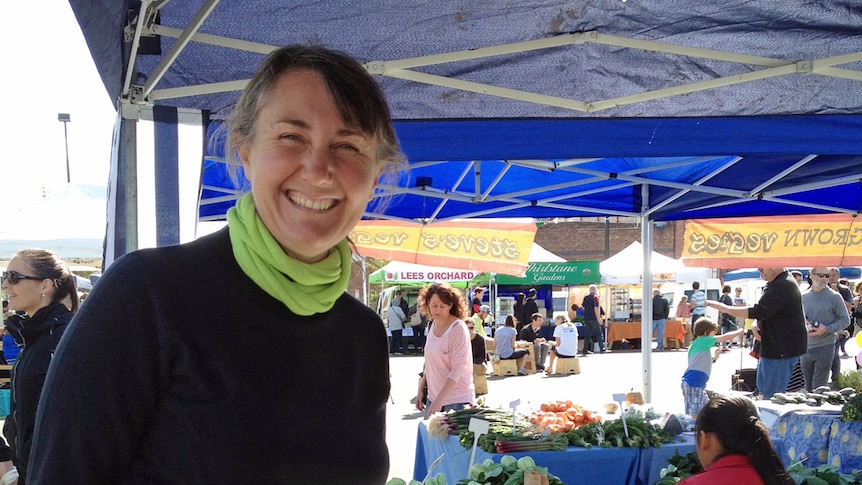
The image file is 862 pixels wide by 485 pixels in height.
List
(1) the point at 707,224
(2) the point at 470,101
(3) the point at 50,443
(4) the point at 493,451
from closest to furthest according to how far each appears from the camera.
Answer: (3) the point at 50,443
(2) the point at 470,101
(4) the point at 493,451
(1) the point at 707,224

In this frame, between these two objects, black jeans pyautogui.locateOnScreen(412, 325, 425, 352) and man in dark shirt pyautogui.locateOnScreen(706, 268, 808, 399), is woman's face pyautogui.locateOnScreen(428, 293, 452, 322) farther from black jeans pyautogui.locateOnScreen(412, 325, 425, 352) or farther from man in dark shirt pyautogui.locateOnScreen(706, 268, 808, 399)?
black jeans pyautogui.locateOnScreen(412, 325, 425, 352)

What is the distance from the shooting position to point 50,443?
866mm

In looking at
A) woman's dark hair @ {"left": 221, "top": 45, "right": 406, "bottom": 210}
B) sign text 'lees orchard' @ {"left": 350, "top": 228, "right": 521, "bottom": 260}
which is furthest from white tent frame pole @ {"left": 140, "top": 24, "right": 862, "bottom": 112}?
sign text 'lees orchard' @ {"left": 350, "top": 228, "right": 521, "bottom": 260}

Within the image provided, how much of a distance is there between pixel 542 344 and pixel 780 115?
1154 cm

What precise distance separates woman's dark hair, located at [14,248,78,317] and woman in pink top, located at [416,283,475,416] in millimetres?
2643

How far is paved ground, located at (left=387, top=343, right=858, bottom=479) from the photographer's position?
8.09 metres

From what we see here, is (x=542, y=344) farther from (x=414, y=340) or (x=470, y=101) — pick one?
(x=470, y=101)

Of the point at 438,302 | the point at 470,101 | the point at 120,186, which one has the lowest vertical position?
the point at 438,302

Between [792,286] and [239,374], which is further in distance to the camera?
[792,286]

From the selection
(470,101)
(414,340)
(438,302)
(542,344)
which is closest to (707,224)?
(438,302)

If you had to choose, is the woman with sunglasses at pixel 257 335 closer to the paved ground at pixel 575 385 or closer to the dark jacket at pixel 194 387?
the dark jacket at pixel 194 387

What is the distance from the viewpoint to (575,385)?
1199 cm

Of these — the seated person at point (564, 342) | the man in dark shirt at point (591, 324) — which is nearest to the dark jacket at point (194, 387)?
the seated person at point (564, 342)

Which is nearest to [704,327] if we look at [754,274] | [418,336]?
[418,336]
